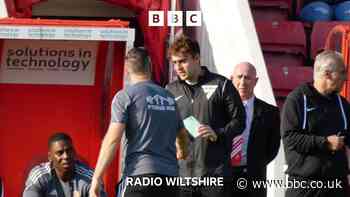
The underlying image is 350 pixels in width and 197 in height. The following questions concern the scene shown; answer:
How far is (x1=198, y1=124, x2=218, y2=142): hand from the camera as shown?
8.82 meters

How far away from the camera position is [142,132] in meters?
8.38

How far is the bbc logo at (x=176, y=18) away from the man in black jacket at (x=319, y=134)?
248 cm

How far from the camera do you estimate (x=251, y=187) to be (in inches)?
374

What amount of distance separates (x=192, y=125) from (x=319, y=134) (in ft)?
2.85

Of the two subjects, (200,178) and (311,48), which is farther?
(311,48)

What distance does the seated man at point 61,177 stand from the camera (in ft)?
29.8

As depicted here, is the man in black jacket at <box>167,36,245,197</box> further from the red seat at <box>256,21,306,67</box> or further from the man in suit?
the red seat at <box>256,21,306,67</box>

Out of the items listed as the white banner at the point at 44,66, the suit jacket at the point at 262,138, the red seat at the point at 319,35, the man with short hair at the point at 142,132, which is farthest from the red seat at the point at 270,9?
the man with short hair at the point at 142,132

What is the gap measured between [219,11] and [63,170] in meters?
3.32

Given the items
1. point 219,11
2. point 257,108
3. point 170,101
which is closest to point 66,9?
Answer: point 219,11

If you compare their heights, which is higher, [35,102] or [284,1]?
[284,1]

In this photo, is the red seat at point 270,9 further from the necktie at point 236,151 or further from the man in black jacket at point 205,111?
the man in black jacket at point 205,111

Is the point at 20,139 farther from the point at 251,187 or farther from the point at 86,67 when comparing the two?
the point at 251,187

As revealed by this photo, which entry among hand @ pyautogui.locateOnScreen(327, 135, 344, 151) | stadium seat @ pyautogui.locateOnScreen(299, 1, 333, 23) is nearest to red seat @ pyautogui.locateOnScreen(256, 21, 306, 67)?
stadium seat @ pyautogui.locateOnScreen(299, 1, 333, 23)
